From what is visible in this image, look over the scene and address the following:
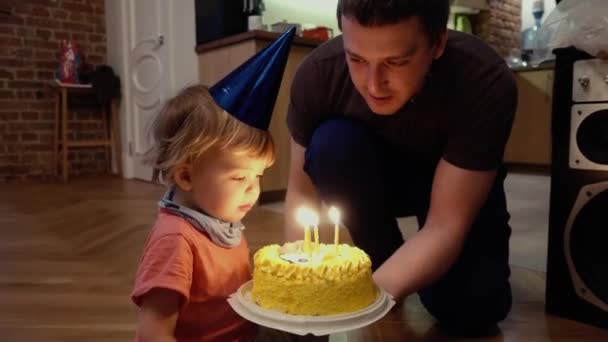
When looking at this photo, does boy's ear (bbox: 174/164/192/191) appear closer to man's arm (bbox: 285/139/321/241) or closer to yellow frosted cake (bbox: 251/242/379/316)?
yellow frosted cake (bbox: 251/242/379/316)

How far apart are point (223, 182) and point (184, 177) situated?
6cm

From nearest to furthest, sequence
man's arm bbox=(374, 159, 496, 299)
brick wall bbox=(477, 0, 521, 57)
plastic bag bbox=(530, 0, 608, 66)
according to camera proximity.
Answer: man's arm bbox=(374, 159, 496, 299), plastic bag bbox=(530, 0, 608, 66), brick wall bbox=(477, 0, 521, 57)

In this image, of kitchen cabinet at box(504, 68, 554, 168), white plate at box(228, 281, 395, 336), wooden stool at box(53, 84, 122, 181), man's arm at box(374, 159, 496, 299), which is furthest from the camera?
kitchen cabinet at box(504, 68, 554, 168)

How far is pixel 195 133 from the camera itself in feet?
2.54

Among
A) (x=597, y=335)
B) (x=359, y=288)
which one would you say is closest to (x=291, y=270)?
(x=359, y=288)

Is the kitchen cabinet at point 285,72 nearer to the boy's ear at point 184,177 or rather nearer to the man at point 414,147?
the man at point 414,147

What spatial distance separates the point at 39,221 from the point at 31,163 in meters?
1.75

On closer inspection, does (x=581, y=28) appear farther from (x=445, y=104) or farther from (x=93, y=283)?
(x=93, y=283)

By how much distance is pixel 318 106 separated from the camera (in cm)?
108

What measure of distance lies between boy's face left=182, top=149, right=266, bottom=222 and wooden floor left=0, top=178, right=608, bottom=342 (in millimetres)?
416

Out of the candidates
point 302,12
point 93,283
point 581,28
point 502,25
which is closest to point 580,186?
point 581,28

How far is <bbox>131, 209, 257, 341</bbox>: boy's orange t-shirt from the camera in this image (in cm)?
72

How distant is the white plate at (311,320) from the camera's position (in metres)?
0.65

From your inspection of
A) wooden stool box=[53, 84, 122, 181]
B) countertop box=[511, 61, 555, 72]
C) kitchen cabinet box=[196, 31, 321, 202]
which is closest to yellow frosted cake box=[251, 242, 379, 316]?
kitchen cabinet box=[196, 31, 321, 202]
